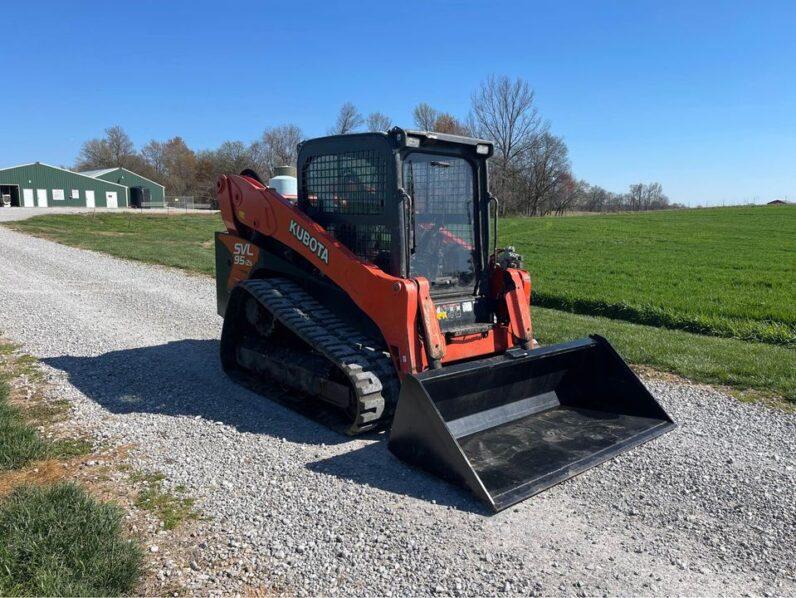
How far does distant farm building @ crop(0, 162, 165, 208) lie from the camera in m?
60.8

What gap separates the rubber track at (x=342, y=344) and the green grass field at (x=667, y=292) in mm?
3967

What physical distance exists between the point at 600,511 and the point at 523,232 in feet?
95.8

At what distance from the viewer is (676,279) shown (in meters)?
14.9

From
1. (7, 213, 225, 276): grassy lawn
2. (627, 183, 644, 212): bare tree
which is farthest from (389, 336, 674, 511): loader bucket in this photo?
(627, 183, 644, 212): bare tree

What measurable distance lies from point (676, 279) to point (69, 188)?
63.2 meters

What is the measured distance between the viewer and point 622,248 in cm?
2391

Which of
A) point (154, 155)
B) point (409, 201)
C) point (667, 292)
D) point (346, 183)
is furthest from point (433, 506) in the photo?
point (154, 155)

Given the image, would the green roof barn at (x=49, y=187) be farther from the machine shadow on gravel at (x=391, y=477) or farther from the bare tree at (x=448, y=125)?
the machine shadow on gravel at (x=391, y=477)

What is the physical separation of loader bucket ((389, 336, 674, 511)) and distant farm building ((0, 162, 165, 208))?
219 ft

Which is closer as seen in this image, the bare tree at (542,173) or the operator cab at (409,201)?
the operator cab at (409,201)

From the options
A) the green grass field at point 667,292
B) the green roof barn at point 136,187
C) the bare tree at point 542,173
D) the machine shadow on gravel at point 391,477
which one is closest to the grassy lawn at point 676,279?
the green grass field at point 667,292

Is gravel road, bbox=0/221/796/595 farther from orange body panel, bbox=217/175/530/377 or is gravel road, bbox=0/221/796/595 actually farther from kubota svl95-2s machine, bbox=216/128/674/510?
orange body panel, bbox=217/175/530/377

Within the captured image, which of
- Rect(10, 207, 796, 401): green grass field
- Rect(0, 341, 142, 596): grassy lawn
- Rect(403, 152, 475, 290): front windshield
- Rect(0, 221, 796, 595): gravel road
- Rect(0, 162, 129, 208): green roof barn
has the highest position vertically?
Rect(0, 162, 129, 208): green roof barn

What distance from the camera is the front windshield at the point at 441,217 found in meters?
5.62
